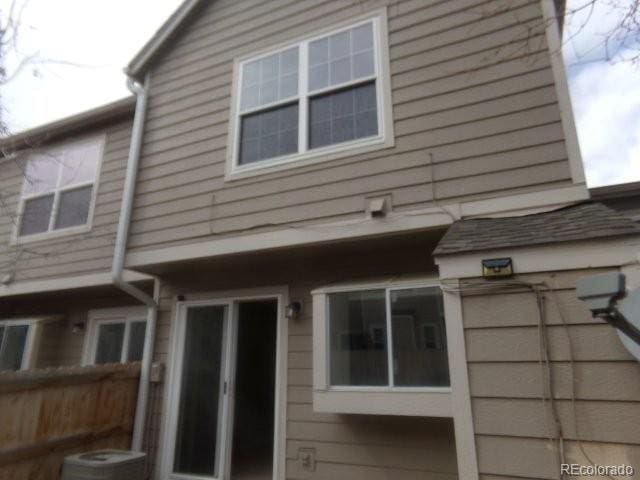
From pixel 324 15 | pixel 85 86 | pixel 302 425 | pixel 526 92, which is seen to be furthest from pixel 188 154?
pixel 526 92

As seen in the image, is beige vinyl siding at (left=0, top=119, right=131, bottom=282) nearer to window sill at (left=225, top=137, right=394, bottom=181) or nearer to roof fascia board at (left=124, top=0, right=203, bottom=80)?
roof fascia board at (left=124, top=0, right=203, bottom=80)

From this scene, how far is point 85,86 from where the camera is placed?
15.3ft

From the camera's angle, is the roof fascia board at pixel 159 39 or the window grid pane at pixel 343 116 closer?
the window grid pane at pixel 343 116

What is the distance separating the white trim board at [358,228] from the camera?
3170 mm

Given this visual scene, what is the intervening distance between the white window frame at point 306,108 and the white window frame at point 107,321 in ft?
8.61

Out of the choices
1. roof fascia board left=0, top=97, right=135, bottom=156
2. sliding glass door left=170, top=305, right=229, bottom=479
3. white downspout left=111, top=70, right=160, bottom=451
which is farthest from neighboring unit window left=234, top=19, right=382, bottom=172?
roof fascia board left=0, top=97, right=135, bottom=156

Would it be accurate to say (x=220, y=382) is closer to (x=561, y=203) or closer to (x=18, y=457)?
(x=18, y=457)

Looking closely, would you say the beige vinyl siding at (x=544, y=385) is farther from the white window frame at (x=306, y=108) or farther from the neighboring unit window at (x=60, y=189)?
the neighboring unit window at (x=60, y=189)

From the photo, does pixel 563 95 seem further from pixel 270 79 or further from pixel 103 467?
pixel 103 467

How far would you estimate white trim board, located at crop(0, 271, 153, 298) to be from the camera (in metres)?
5.15

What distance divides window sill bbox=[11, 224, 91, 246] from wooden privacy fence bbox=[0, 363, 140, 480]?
6.88 feet
